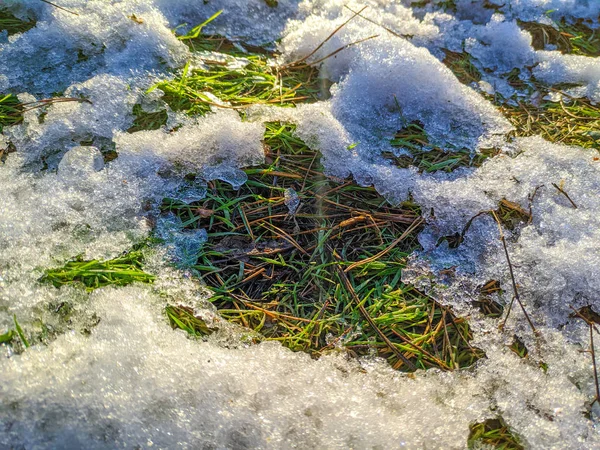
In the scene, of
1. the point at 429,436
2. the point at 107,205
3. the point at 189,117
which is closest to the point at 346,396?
the point at 429,436

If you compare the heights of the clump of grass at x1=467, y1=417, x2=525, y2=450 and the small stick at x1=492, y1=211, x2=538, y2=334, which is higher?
the small stick at x1=492, y1=211, x2=538, y2=334

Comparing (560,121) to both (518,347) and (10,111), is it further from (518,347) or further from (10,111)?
(10,111)

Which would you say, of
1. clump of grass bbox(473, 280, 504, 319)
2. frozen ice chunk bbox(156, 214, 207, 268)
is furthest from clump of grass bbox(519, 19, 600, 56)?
frozen ice chunk bbox(156, 214, 207, 268)

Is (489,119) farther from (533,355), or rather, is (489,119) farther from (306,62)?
(533,355)

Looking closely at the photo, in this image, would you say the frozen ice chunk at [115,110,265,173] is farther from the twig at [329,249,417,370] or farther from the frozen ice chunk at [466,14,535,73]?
the frozen ice chunk at [466,14,535,73]

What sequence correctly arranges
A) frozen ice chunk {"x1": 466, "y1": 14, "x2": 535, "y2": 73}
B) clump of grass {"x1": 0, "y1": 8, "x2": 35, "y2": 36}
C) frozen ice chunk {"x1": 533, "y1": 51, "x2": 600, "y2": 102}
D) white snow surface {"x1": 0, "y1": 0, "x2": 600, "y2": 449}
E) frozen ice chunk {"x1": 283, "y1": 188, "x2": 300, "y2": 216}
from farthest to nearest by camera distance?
frozen ice chunk {"x1": 466, "y1": 14, "x2": 535, "y2": 73} < frozen ice chunk {"x1": 533, "y1": 51, "x2": 600, "y2": 102} < clump of grass {"x1": 0, "y1": 8, "x2": 35, "y2": 36} < frozen ice chunk {"x1": 283, "y1": 188, "x2": 300, "y2": 216} < white snow surface {"x1": 0, "y1": 0, "x2": 600, "y2": 449}

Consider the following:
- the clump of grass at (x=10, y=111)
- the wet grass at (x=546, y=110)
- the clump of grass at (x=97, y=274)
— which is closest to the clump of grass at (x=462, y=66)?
the wet grass at (x=546, y=110)

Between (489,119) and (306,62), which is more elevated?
(306,62)
